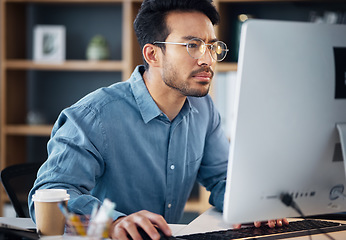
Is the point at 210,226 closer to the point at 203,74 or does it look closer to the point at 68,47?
the point at 203,74

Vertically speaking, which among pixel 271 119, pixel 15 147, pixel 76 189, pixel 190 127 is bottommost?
pixel 15 147

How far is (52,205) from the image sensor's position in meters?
1.21

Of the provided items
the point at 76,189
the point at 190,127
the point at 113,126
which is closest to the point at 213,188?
the point at 190,127

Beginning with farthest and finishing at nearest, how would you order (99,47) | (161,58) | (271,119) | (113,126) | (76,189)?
(99,47)
(161,58)
(113,126)
(76,189)
(271,119)

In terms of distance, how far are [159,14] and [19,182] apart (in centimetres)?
80

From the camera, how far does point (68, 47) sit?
357 centimetres

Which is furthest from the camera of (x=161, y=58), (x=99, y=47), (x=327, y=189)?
(x=99, y=47)

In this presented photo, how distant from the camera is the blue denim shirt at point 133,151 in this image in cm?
152

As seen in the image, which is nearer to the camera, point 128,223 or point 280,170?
point 280,170

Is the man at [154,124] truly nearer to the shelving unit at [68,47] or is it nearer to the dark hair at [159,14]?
the dark hair at [159,14]

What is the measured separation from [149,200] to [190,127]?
0.31 m

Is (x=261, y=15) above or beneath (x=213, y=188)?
above

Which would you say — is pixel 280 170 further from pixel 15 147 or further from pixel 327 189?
pixel 15 147

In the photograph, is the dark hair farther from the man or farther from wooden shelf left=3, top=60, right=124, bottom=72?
wooden shelf left=3, top=60, right=124, bottom=72
